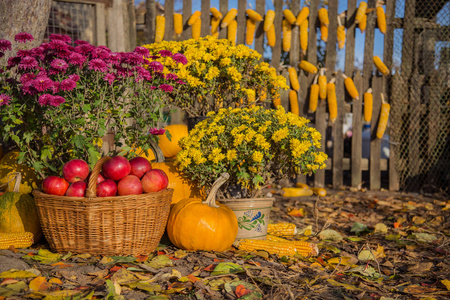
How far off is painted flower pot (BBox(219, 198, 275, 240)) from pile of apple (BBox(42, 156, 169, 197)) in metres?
0.60

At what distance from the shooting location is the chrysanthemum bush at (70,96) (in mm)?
2512

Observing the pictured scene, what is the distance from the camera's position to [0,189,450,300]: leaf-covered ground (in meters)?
2.00

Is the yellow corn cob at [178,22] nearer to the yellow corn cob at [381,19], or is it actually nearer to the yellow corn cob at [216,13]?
the yellow corn cob at [216,13]

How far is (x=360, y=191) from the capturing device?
5.63 metres

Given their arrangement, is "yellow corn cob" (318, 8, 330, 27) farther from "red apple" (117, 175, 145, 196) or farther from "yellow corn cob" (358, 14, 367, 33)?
"red apple" (117, 175, 145, 196)

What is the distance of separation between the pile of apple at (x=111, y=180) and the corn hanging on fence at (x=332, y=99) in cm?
348

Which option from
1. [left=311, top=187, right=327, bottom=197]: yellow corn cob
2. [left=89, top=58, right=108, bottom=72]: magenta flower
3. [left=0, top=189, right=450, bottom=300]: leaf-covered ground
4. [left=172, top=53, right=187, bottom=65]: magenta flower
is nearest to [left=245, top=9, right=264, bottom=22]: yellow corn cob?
[left=311, top=187, right=327, bottom=197]: yellow corn cob

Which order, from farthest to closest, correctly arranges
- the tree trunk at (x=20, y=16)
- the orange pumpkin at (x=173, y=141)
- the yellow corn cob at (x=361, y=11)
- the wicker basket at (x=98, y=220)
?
the yellow corn cob at (x=361, y=11) < the orange pumpkin at (x=173, y=141) < the tree trunk at (x=20, y=16) < the wicker basket at (x=98, y=220)

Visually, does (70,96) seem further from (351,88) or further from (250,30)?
(351,88)

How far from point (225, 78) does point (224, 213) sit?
136 cm

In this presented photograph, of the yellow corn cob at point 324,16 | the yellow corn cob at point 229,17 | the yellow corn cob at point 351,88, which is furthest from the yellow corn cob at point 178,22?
the yellow corn cob at point 351,88

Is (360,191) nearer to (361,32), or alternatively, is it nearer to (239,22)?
(361,32)

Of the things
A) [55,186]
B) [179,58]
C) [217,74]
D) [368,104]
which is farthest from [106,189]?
[368,104]

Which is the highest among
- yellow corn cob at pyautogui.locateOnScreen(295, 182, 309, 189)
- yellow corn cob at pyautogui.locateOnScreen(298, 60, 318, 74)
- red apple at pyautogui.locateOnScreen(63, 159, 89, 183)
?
yellow corn cob at pyautogui.locateOnScreen(298, 60, 318, 74)
